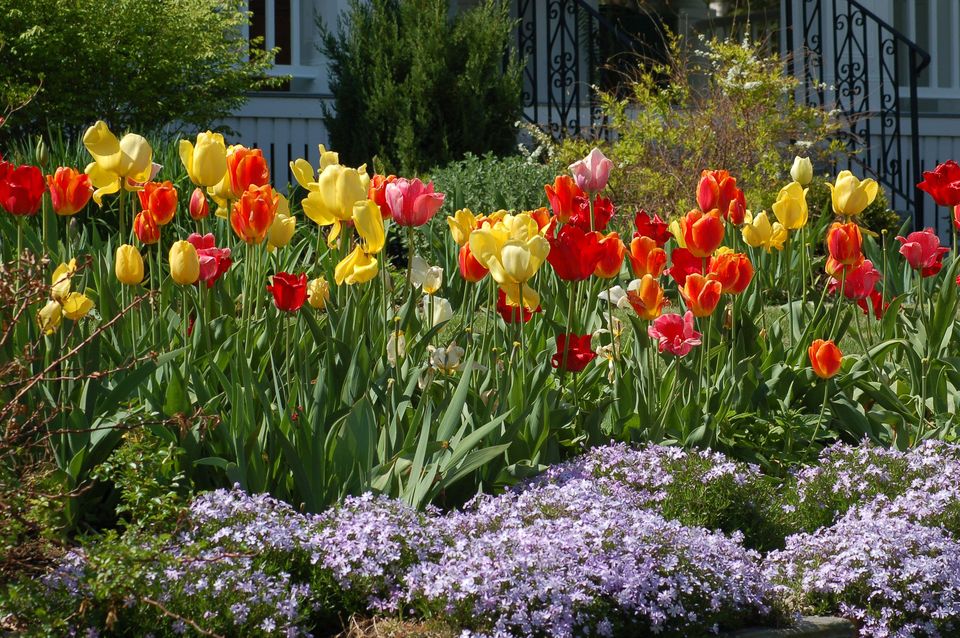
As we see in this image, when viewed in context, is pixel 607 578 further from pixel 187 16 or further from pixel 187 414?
pixel 187 16

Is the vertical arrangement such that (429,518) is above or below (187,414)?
below

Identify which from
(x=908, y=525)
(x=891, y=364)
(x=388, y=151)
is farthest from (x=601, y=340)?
(x=388, y=151)

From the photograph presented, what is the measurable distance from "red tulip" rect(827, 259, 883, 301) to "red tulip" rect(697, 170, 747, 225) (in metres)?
0.50

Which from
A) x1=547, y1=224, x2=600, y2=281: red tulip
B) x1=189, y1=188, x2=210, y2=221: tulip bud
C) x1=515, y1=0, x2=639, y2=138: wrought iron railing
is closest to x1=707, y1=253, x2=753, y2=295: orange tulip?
x1=547, y1=224, x2=600, y2=281: red tulip

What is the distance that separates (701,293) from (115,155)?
1.64m

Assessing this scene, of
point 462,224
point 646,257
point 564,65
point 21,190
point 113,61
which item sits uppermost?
point 564,65

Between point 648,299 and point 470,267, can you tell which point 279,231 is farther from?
point 648,299

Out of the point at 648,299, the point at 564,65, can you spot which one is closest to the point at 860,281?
the point at 648,299

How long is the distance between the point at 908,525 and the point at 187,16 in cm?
755

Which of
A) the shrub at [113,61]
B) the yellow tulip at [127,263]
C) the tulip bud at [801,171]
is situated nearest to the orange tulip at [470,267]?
the yellow tulip at [127,263]

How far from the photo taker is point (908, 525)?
274 centimetres

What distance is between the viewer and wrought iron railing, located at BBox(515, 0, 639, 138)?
10.6 m

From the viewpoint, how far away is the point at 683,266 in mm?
3367

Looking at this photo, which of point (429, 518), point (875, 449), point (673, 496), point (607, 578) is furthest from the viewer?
point (875, 449)
